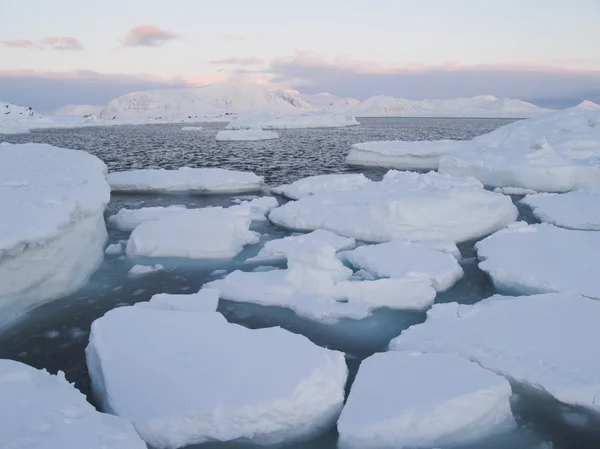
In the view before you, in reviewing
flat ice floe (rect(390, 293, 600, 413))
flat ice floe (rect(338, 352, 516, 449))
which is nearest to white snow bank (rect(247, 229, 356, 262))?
flat ice floe (rect(390, 293, 600, 413))

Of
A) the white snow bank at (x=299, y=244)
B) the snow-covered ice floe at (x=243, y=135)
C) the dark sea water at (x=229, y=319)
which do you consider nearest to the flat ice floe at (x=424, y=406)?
the dark sea water at (x=229, y=319)

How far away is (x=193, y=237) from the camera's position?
28.4 ft

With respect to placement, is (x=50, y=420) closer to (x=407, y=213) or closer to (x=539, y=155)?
(x=407, y=213)

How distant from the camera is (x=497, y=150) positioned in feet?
55.1

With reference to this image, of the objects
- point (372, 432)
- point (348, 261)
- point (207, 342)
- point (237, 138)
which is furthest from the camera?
point (237, 138)

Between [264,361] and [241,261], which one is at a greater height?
[264,361]

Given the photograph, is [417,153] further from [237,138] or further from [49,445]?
[237,138]

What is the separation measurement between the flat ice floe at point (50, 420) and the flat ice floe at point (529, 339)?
9.79 feet

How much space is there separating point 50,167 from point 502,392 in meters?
9.79

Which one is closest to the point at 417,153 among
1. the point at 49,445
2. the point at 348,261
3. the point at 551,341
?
the point at 348,261

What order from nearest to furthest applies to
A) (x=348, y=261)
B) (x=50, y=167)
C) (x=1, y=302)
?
1. (x=1, y=302)
2. (x=348, y=261)
3. (x=50, y=167)

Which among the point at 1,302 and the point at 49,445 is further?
the point at 1,302

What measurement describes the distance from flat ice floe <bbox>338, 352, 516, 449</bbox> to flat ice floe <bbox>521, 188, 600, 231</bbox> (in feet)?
22.6

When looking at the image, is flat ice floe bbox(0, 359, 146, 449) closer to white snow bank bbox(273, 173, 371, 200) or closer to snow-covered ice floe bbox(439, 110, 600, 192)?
white snow bank bbox(273, 173, 371, 200)
